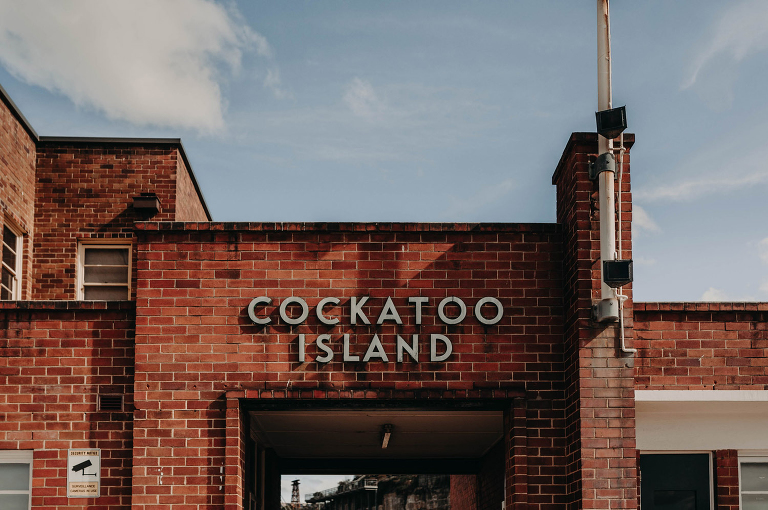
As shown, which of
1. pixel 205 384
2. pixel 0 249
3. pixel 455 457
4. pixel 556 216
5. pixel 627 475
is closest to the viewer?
pixel 627 475

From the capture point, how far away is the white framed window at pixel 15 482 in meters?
10.7

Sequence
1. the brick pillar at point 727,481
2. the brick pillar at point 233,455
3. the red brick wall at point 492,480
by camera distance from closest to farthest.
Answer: the brick pillar at point 233,455 < the brick pillar at point 727,481 < the red brick wall at point 492,480

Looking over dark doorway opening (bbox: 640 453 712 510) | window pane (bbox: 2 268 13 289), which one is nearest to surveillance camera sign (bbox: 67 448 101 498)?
window pane (bbox: 2 268 13 289)

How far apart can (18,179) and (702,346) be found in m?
10.9

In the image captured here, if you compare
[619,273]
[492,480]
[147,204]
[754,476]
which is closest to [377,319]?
[619,273]

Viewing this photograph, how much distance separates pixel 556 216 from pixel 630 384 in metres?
2.45

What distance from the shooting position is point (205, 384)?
10578mm

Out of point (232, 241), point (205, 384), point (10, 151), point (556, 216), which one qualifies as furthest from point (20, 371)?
point (556, 216)

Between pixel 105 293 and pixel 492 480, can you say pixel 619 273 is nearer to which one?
pixel 492 480

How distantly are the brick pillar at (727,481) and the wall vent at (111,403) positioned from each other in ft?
23.1

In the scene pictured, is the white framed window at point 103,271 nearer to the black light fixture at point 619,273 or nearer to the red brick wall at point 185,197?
the red brick wall at point 185,197

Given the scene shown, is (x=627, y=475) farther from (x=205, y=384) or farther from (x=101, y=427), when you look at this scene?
(x=101, y=427)

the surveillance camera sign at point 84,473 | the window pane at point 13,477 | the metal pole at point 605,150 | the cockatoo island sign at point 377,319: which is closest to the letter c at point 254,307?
the cockatoo island sign at point 377,319

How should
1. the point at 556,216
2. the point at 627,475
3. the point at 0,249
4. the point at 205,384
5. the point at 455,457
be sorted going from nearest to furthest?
the point at 627,475, the point at 205,384, the point at 556,216, the point at 0,249, the point at 455,457
